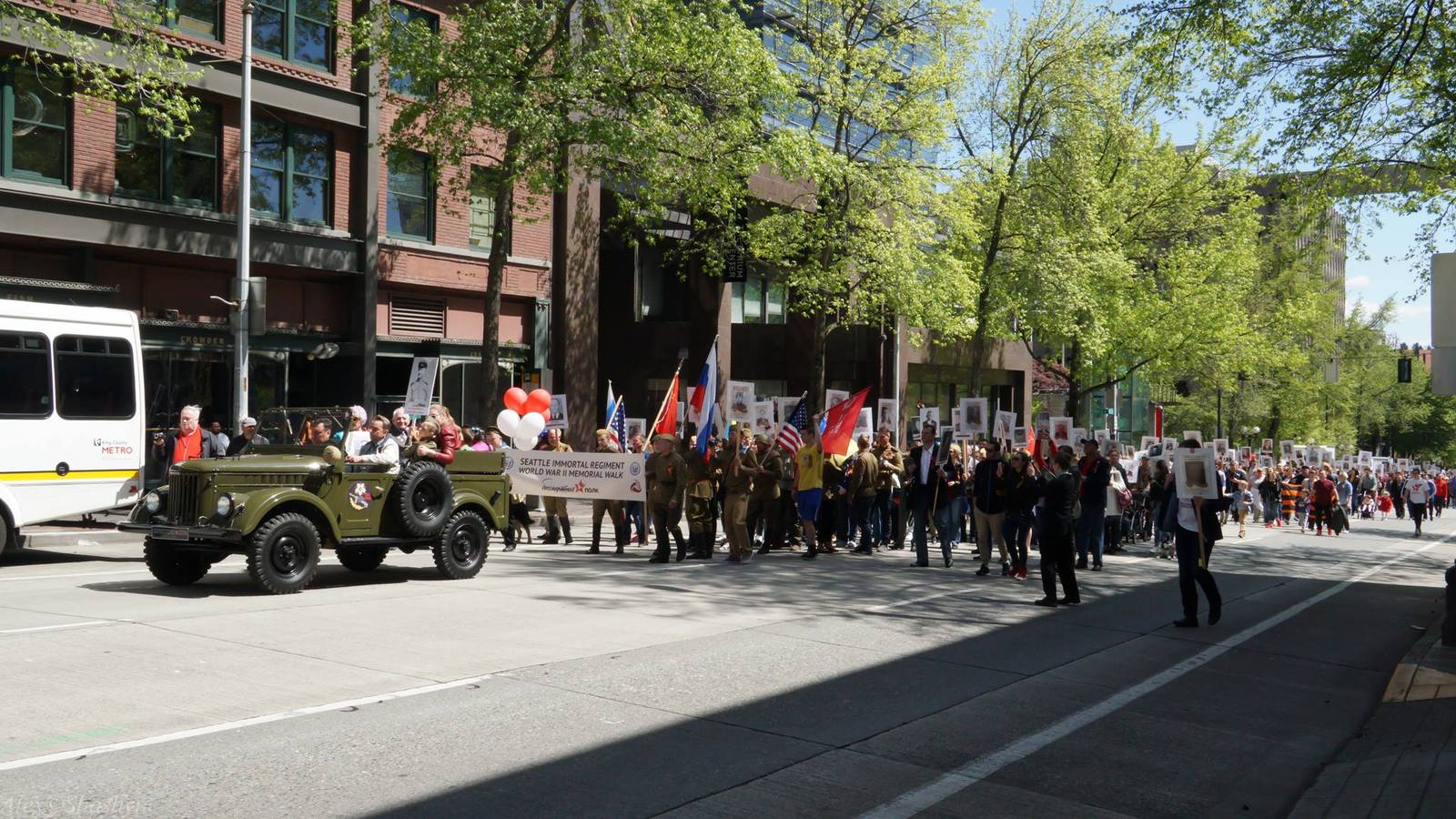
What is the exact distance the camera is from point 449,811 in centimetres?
554

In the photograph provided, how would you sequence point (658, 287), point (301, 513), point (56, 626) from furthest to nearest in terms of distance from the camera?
point (658, 287)
point (301, 513)
point (56, 626)

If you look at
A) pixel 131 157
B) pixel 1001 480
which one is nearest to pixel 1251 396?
pixel 1001 480

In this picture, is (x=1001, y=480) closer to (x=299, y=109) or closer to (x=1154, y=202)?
(x=299, y=109)

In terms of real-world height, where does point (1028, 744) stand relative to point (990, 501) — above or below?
below

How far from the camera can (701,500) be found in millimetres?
17250

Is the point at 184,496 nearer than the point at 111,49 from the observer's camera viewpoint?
Yes

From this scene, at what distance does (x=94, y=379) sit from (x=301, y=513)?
5.13 meters

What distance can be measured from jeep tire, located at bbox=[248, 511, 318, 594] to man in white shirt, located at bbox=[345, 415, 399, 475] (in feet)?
3.38

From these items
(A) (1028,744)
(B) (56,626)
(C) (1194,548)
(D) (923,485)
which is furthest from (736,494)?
(A) (1028,744)

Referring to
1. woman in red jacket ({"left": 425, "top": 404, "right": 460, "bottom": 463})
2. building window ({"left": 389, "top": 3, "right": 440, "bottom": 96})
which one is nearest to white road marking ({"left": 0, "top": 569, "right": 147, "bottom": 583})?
woman in red jacket ({"left": 425, "top": 404, "right": 460, "bottom": 463})

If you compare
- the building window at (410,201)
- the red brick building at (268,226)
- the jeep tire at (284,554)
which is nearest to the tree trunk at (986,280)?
the red brick building at (268,226)

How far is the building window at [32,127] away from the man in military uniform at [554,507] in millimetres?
9978

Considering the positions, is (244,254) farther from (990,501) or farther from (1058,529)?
(1058,529)

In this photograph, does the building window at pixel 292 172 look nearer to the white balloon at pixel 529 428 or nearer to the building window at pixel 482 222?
the building window at pixel 482 222
